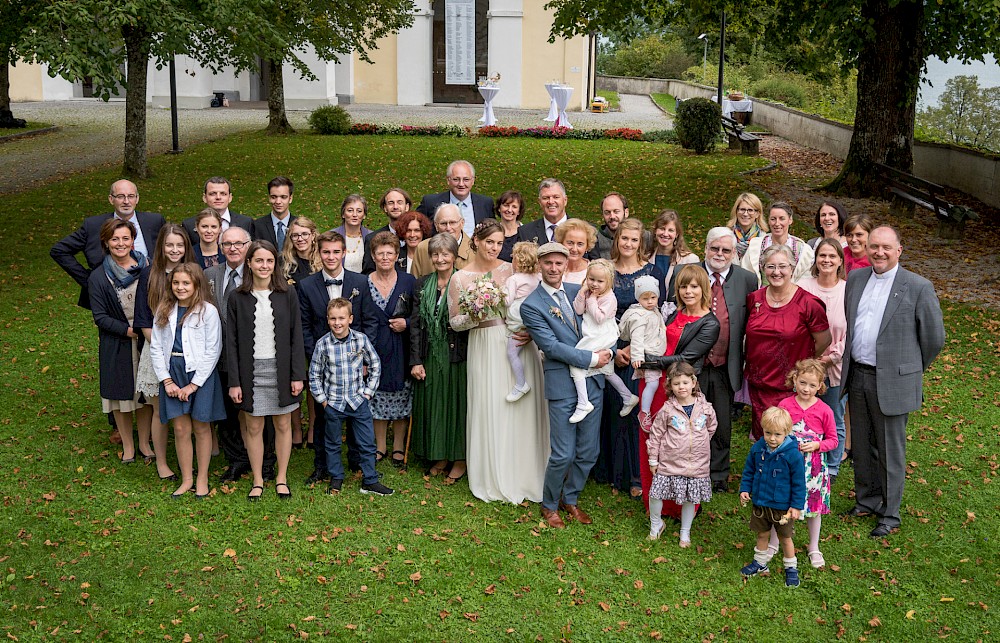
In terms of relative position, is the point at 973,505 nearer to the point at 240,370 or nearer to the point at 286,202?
the point at 240,370

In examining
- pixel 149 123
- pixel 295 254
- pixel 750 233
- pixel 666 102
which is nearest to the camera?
pixel 295 254

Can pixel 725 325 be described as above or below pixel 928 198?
below

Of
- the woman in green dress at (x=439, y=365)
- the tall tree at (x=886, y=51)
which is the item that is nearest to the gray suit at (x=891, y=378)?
the woman in green dress at (x=439, y=365)

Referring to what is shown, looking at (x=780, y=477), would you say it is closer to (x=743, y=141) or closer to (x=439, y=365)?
(x=439, y=365)

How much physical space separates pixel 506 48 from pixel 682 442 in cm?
3790

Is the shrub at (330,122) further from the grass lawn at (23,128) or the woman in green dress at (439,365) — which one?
the woman in green dress at (439,365)

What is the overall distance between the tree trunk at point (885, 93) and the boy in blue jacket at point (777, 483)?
13.6m

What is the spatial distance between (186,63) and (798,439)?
36007 millimetres

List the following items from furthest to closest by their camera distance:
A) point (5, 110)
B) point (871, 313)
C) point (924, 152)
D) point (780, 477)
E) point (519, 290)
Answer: point (5, 110)
point (924, 152)
point (519, 290)
point (871, 313)
point (780, 477)

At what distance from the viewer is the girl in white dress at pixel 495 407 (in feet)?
23.7

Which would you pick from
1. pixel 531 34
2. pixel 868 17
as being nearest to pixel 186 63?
pixel 531 34

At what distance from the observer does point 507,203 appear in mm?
8492

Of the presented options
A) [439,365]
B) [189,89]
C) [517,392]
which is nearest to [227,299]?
[439,365]

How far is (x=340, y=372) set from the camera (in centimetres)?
731
